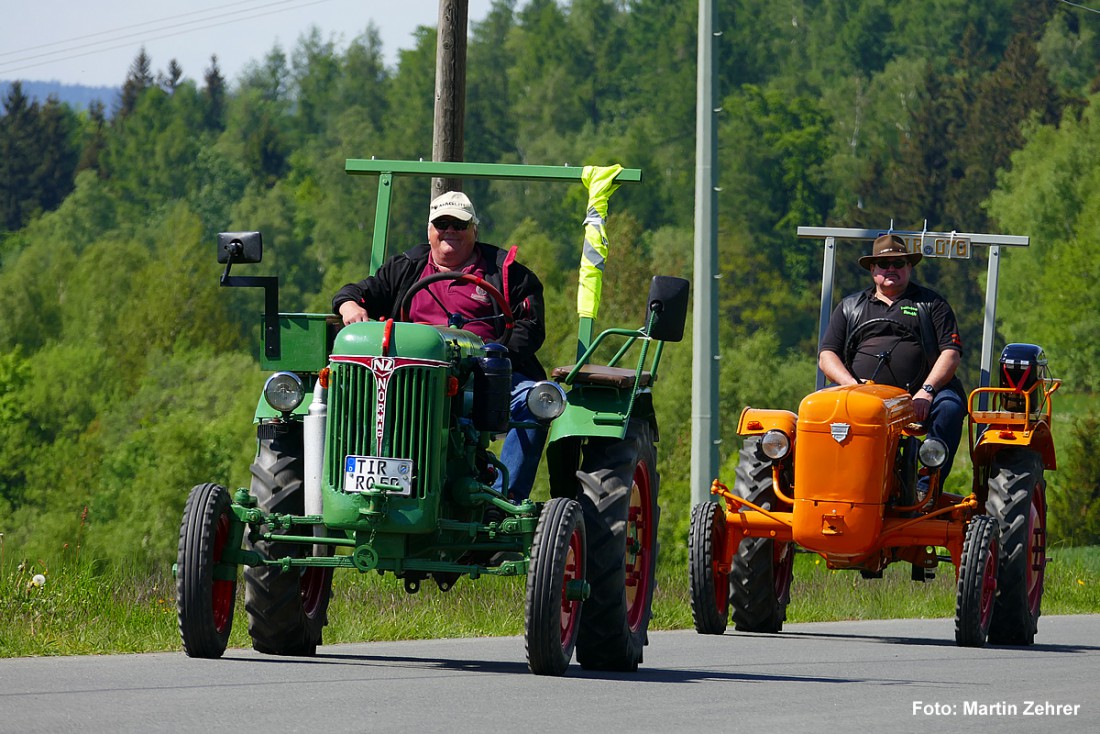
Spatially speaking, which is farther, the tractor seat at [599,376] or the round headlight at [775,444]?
the round headlight at [775,444]

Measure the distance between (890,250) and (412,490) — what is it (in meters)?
5.32

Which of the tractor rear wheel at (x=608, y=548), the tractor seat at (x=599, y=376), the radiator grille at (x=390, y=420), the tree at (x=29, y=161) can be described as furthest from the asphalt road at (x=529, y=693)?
the tree at (x=29, y=161)

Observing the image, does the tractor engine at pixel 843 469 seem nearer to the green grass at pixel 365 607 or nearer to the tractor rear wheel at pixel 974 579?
the tractor rear wheel at pixel 974 579

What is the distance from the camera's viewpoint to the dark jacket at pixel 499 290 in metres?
10.5

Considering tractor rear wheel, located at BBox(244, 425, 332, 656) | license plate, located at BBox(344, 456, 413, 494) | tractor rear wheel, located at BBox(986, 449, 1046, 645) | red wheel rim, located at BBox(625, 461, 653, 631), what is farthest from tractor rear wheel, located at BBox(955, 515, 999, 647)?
license plate, located at BBox(344, 456, 413, 494)

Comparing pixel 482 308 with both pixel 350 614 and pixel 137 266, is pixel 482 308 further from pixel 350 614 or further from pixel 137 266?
pixel 137 266

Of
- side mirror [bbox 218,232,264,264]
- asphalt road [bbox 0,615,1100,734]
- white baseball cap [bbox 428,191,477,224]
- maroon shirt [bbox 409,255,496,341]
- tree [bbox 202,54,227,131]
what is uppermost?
tree [bbox 202,54,227,131]

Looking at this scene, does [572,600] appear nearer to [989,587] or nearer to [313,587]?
[313,587]

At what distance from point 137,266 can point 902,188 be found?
3696cm

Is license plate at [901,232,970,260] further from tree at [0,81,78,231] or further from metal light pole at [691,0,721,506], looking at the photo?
tree at [0,81,78,231]

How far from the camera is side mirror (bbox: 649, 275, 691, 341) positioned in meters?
10.1

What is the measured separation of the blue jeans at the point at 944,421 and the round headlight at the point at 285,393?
Result: 15.9ft

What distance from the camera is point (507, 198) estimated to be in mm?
114312

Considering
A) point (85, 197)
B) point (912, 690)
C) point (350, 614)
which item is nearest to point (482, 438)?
point (912, 690)
